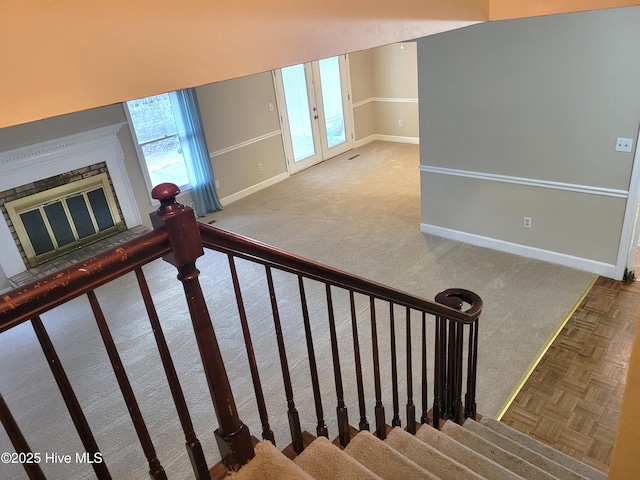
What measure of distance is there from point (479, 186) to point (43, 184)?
15.5ft

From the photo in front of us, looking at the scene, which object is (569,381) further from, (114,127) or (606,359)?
(114,127)

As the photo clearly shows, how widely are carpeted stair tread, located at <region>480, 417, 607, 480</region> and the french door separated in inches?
233

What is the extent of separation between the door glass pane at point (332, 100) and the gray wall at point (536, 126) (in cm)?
360

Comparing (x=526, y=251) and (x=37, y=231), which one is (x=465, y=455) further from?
(x=37, y=231)

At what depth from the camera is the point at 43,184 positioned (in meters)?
5.12

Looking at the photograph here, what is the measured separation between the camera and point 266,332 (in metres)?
3.97

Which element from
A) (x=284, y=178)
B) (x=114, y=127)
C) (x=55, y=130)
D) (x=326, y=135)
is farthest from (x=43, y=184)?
(x=326, y=135)

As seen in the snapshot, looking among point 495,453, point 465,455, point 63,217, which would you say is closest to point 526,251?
point 495,453

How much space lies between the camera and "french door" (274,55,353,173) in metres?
7.55

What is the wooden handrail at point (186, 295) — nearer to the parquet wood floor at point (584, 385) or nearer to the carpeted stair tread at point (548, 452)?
the carpeted stair tread at point (548, 452)

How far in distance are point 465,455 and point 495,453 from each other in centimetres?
24

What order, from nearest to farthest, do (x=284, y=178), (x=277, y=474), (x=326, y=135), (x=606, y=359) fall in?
(x=277, y=474) < (x=606, y=359) < (x=284, y=178) < (x=326, y=135)

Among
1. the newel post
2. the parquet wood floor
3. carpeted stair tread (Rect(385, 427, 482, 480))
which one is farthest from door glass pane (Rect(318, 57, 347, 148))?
the newel post

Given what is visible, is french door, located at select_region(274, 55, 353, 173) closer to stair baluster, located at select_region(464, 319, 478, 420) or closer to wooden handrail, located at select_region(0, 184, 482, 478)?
stair baluster, located at select_region(464, 319, 478, 420)
